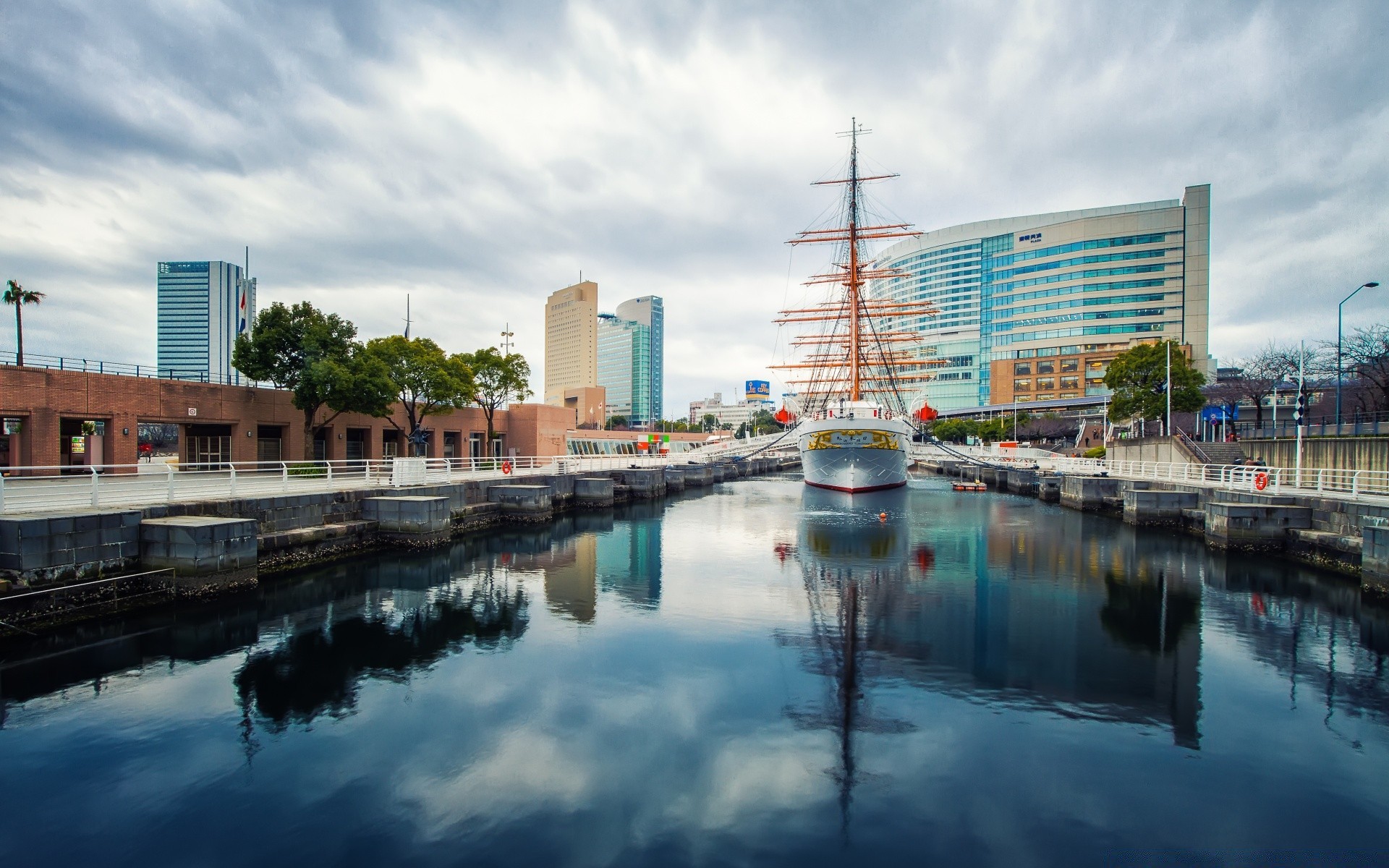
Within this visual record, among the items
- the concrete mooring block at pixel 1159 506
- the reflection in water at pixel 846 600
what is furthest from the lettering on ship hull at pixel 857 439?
the concrete mooring block at pixel 1159 506

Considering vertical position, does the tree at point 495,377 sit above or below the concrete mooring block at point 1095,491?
above

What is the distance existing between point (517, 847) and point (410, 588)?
12.5m

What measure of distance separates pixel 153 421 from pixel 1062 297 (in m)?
124

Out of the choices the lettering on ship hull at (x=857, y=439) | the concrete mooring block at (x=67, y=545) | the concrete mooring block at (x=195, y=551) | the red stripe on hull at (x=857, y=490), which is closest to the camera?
the concrete mooring block at (x=67, y=545)

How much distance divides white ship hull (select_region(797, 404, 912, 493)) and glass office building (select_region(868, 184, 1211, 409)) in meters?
65.0

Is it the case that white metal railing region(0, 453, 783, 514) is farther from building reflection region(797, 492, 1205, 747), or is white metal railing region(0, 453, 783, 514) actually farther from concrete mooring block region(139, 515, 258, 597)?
building reflection region(797, 492, 1205, 747)

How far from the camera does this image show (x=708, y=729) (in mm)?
9242

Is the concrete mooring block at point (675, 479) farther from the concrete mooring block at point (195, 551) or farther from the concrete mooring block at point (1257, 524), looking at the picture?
the concrete mooring block at point (195, 551)

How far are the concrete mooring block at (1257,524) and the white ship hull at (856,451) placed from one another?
23535 millimetres

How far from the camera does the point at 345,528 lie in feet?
67.2

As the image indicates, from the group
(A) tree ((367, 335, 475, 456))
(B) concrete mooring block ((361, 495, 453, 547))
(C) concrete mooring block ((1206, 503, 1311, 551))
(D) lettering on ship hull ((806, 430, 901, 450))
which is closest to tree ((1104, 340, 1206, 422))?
(D) lettering on ship hull ((806, 430, 901, 450))

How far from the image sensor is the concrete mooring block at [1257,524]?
21.2 m

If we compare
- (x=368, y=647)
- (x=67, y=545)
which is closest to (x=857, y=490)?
(x=368, y=647)

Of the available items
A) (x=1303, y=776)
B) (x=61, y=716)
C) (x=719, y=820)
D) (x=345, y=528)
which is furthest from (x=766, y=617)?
(x=345, y=528)
